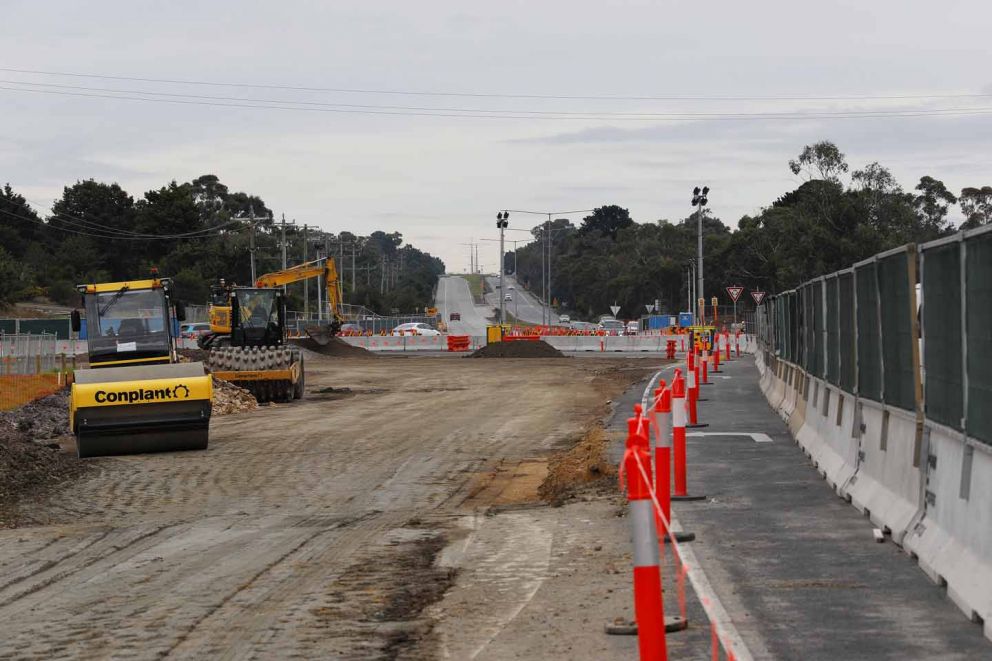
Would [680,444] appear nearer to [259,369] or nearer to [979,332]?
[979,332]

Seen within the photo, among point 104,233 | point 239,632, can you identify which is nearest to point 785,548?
point 239,632

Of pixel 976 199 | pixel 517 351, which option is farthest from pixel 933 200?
pixel 517 351

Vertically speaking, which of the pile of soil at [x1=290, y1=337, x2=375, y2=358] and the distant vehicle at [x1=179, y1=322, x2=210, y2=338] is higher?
the distant vehicle at [x1=179, y1=322, x2=210, y2=338]

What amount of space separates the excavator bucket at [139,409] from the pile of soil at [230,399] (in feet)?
29.0

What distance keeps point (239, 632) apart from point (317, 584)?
1482 mm

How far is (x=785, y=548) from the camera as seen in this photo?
9.92 m

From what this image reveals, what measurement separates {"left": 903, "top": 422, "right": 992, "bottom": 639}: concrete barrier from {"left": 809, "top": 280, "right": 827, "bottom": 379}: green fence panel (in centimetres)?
654

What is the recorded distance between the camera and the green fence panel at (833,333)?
47.7 ft

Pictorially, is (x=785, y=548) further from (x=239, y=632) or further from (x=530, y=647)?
(x=239, y=632)

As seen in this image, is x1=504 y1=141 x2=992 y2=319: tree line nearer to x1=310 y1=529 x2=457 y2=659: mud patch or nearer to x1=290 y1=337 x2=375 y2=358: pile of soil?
x1=290 y1=337 x2=375 y2=358: pile of soil

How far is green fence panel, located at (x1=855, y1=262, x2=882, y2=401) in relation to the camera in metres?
11.8

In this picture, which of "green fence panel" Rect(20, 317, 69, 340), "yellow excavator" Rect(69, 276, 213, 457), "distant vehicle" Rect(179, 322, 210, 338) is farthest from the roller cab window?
"distant vehicle" Rect(179, 322, 210, 338)

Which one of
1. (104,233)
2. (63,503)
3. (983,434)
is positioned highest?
(104,233)

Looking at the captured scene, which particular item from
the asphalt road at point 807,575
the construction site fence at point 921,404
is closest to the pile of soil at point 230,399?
the asphalt road at point 807,575
